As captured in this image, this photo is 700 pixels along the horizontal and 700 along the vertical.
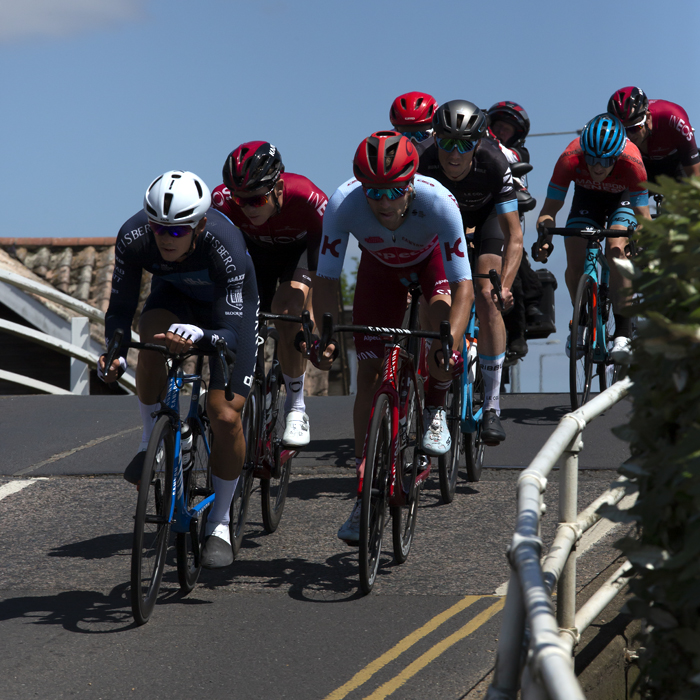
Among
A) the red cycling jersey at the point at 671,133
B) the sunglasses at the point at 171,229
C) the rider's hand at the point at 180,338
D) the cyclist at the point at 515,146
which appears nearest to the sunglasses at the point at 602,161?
the red cycling jersey at the point at 671,133

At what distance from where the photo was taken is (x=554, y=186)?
839 centimetres

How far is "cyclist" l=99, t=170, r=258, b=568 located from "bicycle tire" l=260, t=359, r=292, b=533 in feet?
2.86

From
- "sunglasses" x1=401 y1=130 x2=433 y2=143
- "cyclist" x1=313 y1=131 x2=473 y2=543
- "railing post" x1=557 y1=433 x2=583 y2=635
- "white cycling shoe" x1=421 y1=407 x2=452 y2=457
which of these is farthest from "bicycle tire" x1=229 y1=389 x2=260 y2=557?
"sunglasses" x1=401 y1=130 x2=433 y2=143

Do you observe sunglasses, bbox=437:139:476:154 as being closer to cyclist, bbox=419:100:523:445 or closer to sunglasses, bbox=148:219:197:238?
cyclist, bbox=419:100:523:445

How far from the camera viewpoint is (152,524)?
15.0 feet

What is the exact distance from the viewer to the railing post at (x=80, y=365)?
1503 cm

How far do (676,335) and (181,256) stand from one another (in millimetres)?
3308

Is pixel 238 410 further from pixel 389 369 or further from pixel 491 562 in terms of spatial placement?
pixel 491 562

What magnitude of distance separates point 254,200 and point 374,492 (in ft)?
7.00

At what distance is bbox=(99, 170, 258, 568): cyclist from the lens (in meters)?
4.66

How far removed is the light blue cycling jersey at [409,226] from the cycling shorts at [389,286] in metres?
0.28

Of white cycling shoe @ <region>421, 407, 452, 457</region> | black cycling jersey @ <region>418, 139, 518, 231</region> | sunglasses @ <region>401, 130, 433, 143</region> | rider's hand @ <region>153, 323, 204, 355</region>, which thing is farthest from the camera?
sunglasses @ <region>401, 130, 433, 143</region>

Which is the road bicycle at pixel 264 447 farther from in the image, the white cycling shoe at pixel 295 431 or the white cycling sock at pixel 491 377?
the white cycling sock at pixel 491 377

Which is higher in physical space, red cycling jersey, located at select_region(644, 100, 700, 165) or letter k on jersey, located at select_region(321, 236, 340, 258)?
red cycling jersey, located at select_region(644, 100, 700, 165)
